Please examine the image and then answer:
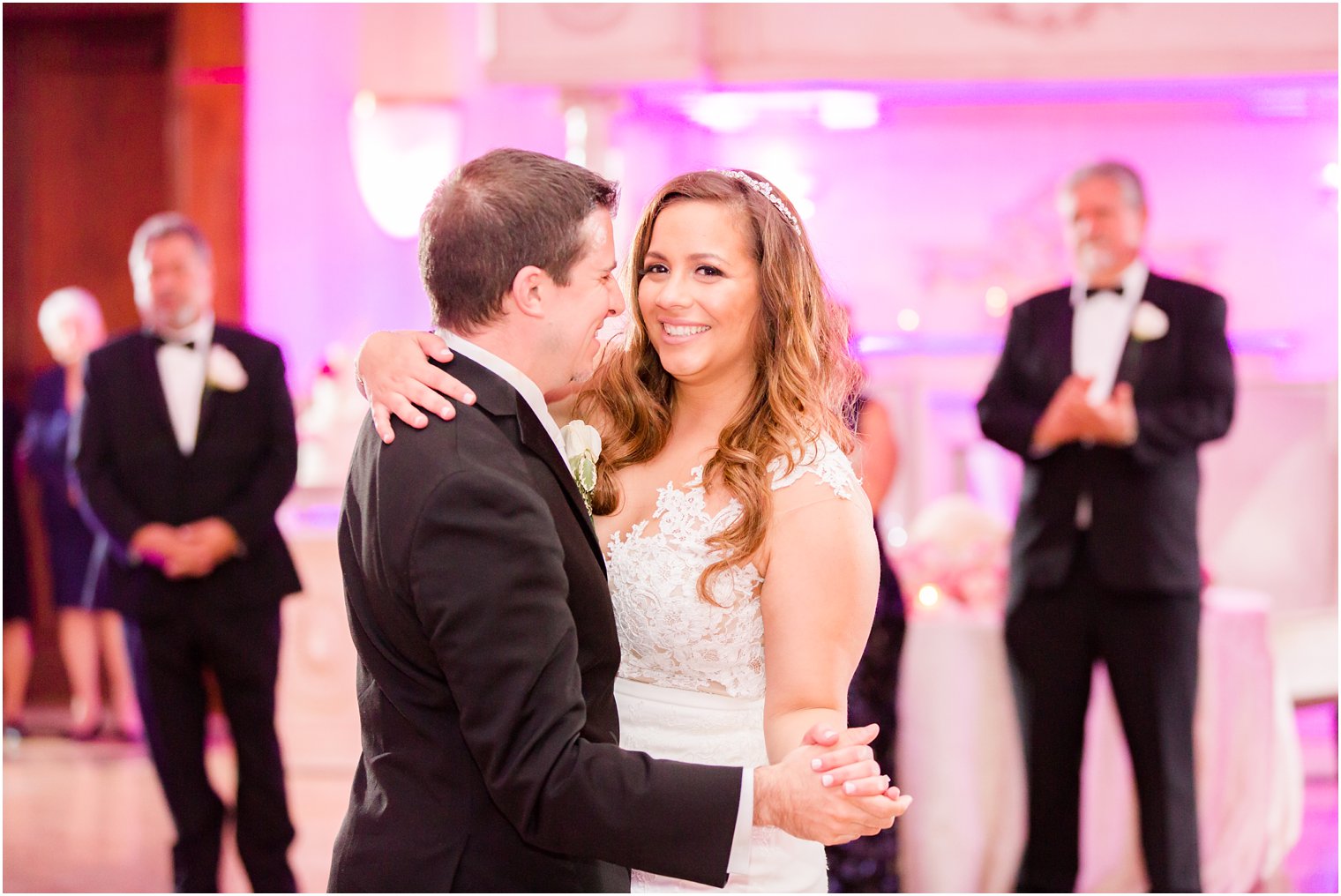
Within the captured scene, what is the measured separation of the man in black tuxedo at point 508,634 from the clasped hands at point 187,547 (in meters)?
2.20

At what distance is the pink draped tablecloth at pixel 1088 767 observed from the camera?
377cm

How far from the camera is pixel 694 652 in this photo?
2021 mm

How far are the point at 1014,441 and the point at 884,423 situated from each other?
1.21 feet

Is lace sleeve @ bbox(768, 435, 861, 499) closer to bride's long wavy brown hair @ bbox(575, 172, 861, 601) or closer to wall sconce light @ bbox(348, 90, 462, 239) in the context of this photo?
bride's long wavy brown hair @ bbox(575, 172, 861, 601)

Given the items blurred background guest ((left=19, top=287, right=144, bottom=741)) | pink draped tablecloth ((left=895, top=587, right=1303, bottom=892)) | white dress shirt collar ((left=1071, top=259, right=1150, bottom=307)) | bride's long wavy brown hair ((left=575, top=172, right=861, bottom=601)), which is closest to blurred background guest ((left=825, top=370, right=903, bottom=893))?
pink draped tablecloth ((left=895, top=587, right=1303, bottom=892))

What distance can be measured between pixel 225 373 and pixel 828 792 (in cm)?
285

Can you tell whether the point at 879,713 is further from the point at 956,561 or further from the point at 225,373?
the point at 225,373

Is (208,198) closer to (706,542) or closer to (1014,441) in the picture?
(1014,441)

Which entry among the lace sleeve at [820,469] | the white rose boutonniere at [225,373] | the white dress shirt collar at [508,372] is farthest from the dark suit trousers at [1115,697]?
the white dress shirt collar at [508,372]

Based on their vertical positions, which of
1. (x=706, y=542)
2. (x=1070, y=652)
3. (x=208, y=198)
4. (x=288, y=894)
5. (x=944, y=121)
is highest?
(x=944, y=121)

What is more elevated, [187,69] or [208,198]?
[187,69]

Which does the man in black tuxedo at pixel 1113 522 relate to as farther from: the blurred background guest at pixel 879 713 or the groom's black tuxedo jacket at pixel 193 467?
the groom's black tuxedo jacket at pixel 193 467

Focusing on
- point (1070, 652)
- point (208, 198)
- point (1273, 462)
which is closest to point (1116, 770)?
point (1070, 652)

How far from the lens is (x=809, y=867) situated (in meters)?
2.08
